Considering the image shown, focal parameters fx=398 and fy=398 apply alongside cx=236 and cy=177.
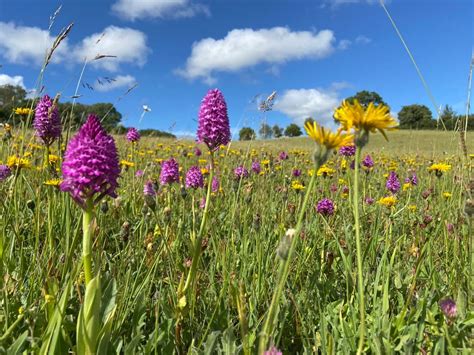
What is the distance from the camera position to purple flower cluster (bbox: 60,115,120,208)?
3.68 feet

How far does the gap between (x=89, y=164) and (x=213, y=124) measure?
84cm

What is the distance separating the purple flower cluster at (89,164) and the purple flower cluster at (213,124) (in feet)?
2.41

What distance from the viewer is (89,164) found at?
1.13 m

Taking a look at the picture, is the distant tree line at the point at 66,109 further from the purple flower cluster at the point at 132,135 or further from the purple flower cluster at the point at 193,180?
the purple flower cluster at the point at 193,180

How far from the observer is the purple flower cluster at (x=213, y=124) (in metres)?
1.87

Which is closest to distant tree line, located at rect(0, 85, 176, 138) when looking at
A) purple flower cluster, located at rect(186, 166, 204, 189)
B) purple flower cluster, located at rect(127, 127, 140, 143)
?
purple flower cluster, located at rect(127, 127, 140, 143)

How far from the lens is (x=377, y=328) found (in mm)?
1414

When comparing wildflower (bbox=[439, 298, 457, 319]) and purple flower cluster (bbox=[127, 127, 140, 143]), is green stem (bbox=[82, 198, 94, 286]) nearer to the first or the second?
wildflower (bbox=[439, 298, 457, 319])

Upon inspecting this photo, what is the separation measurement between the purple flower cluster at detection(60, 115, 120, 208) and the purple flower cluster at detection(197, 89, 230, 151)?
0.73m

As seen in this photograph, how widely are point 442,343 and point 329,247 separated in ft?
3.82

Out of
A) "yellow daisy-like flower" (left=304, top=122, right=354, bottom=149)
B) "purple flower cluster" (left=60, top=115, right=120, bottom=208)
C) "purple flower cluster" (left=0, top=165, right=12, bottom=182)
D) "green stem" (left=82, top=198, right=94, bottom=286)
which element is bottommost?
"green stem" (left=82, top=198, right=94, bottom=286)

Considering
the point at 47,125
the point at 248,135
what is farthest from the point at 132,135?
the point at 47,125

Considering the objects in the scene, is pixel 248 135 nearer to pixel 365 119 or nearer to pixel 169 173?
pixel 169 173

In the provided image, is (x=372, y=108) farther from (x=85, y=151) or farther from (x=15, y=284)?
(x=15, y=284)
